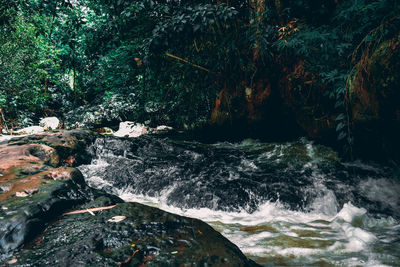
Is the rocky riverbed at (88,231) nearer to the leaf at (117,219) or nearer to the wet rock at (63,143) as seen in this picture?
the leaf at (117,219)

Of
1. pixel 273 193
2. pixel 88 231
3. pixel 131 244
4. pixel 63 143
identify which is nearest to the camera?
pixel 131 244

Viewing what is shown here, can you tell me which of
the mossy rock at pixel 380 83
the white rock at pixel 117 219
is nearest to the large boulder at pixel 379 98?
the mossy rock at pixel 380 83

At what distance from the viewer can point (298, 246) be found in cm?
223

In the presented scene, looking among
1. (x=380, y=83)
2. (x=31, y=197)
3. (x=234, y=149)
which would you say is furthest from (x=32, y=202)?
(x=234, y=149)

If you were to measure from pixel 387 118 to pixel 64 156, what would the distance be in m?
5.23

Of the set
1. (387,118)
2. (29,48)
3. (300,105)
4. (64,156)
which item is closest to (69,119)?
(29,48)

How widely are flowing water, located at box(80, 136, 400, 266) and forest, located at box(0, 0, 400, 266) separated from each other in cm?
2

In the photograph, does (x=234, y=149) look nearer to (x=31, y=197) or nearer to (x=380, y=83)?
(x=380, y=83)

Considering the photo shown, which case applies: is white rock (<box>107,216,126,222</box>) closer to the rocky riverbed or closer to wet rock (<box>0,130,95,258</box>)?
the rocky riverbed

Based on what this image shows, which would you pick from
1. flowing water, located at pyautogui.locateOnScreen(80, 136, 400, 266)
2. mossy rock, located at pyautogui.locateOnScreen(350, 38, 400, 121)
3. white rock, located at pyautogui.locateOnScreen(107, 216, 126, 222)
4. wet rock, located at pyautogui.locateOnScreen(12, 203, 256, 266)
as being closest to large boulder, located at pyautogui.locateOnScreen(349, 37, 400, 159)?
mossy rock, located at pyautogui.locateOnScreen(350, 38, 400, 121)

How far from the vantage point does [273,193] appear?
3.45 m

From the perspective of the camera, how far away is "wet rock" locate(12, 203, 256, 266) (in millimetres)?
1295

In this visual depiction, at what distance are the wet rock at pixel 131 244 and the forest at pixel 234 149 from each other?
0.01 metres

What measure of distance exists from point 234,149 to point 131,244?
4.14 m
